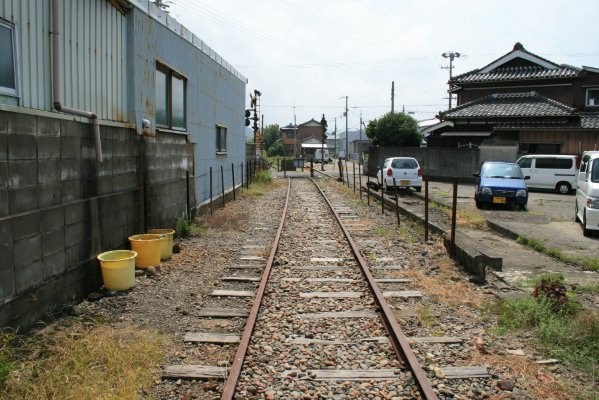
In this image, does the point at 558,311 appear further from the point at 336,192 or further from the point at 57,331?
the point at 336,192

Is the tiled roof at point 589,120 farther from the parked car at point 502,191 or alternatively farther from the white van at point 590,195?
the white van at point 590,195

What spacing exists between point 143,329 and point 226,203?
12.2 m

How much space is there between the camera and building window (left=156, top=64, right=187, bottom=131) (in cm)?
1004

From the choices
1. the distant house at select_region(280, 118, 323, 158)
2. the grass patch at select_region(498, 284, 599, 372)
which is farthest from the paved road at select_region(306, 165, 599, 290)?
the distant house at select_region(280, 118, 323, 158)

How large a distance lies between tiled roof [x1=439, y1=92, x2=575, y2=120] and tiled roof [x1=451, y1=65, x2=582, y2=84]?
109 cm

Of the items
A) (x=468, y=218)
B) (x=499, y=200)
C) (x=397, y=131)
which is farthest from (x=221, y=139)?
(x=397, y=131)

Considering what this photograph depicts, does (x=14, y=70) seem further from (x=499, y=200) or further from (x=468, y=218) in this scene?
(x=499, y=200)

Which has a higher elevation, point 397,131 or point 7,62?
point 397,131

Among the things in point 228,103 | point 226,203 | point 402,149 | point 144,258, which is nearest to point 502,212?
point 226,203

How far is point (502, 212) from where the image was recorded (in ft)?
49.9

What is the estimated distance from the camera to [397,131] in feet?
125

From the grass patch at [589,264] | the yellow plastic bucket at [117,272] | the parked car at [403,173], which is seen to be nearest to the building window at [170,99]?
the yellow plastic bucket at [117,272]

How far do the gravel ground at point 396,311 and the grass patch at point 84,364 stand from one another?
0.60ft

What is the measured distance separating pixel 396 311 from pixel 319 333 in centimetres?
114
